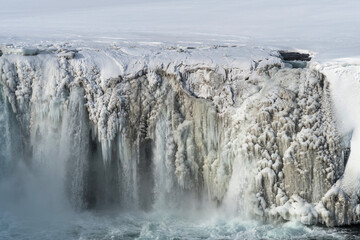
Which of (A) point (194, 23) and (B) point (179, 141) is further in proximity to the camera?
(A) point (194, 23)

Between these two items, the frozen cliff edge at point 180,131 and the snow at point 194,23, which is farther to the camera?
the snow at point 194,23

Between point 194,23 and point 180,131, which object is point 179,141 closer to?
point 180,131

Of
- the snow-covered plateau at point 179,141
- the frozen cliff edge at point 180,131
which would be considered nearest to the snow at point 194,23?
the snow-covered plateau at point 179,141

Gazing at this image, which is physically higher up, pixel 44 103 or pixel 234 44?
pixel 234 44

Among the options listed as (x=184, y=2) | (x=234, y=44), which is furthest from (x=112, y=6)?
(x=234, y=44)

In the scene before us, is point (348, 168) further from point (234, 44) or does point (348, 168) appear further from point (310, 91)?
point (234, 44)

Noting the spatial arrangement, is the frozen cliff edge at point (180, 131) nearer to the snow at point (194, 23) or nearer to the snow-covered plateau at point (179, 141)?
the snow-covered plateau at point (179, 141)

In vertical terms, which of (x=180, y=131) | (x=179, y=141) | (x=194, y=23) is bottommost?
(x=179, y=141)

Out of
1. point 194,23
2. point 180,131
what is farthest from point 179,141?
point 194,23
